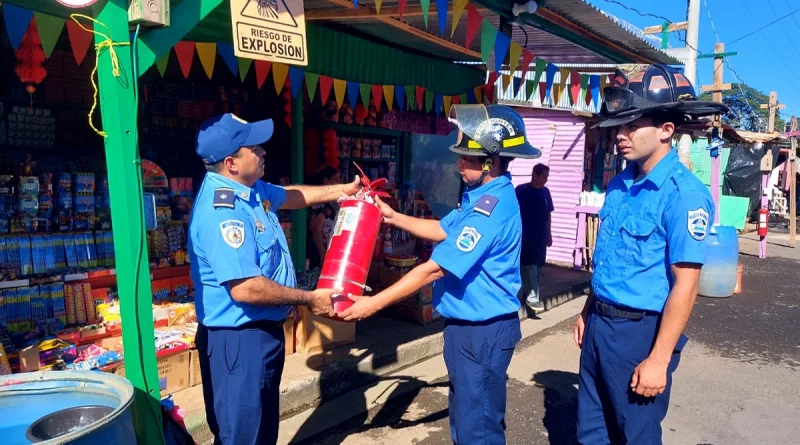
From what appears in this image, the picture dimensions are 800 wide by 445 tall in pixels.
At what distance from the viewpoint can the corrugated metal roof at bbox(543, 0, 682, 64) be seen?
5055 millimetres

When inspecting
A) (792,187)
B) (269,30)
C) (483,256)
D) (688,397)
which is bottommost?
(688,397)

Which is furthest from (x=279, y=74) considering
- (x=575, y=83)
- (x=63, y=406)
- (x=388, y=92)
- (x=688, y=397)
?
(x=688, y=397)

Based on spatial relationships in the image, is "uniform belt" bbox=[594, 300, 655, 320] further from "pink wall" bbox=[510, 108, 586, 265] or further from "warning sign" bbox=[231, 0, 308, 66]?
"pink wall" bbox=[510, 108, 586, 265]

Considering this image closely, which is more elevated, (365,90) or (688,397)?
(365,90)

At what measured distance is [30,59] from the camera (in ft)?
12.8

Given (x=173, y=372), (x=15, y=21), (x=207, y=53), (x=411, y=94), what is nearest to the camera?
(x=15, y=21)

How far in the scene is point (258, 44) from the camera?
100 inches

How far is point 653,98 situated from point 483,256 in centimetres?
108

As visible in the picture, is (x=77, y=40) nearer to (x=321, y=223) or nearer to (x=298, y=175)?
(x=298, y=175)

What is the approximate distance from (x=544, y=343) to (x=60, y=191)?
502 centimetres

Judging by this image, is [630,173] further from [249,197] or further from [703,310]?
[703,310]

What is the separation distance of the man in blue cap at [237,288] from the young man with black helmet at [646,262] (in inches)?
58.0

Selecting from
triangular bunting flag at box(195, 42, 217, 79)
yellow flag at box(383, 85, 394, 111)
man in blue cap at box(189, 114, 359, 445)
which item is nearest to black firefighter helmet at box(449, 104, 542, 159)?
man in blue cap at box(189, 114, 359, 445)

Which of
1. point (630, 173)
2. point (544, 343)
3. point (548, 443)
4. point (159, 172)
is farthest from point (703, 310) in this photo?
point (159, 172)
